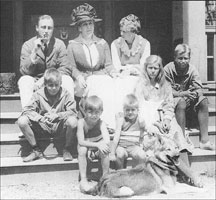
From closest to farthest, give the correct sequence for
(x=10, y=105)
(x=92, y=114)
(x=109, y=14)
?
(x=92, y=114) → (x=10, y=105) → (x=109, y=14)

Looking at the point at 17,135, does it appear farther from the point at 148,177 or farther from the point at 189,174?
the point at 189,174

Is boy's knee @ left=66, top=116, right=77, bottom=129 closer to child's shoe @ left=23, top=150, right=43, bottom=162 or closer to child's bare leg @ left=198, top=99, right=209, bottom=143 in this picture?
child's shoe @ left=23, top=150, right=43, bottom=162

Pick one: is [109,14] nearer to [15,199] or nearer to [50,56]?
[50,56]

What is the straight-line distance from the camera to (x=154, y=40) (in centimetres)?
772

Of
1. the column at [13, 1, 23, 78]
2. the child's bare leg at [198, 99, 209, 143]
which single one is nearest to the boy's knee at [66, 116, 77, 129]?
the child's bare leg at [198, 99, 209, 143]

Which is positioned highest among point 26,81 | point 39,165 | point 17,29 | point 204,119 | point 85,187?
point 17,29

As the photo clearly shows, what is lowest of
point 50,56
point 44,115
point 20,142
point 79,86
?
point 20,142

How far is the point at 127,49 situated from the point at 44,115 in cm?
151

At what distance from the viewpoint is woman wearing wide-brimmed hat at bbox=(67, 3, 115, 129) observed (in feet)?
14.3

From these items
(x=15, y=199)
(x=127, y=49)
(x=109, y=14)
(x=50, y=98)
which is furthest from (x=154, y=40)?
(x=15, y=199)

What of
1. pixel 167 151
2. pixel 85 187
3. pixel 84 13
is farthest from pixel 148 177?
pixel 84 13

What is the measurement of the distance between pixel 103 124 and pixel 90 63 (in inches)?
40.9

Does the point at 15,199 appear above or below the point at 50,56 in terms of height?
below

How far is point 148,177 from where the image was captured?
142 inches
